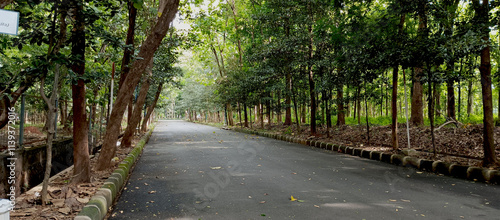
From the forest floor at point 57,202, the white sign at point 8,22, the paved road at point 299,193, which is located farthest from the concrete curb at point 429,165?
the white sign at point 8,22

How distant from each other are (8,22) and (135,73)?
128 inches

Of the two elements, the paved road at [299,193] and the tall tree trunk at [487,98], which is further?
the tall tree trunk at [487,98]

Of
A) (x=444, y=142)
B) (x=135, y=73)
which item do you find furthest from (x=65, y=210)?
(x=444, y=142)

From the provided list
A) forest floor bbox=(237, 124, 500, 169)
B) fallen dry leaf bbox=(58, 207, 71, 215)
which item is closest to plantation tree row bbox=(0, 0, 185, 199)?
fallen dry leaf bbox=(58, 207, 71, 215)

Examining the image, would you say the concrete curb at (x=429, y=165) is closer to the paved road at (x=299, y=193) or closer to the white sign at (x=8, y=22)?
the paved road at (x=299, y=193)

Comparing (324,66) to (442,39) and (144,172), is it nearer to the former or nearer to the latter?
(442,39)

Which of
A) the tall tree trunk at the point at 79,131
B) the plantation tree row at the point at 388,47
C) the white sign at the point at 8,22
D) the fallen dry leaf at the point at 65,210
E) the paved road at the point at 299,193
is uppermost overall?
the plantation tree row at the point at 388,47

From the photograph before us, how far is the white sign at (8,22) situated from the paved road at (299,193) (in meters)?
2.30

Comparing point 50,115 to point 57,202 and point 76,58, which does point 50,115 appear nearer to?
point 76,58

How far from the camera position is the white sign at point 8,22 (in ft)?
8.04

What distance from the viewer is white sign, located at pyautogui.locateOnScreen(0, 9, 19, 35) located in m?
2.45

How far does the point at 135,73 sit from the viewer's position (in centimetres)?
573

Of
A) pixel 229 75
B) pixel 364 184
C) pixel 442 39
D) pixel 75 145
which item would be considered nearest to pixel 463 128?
pixel 442 39

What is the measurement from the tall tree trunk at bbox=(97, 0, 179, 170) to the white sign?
121 inches
